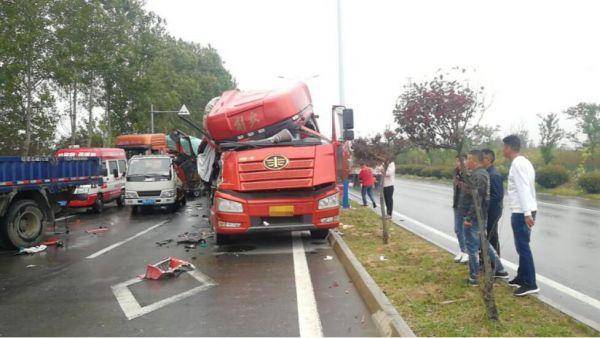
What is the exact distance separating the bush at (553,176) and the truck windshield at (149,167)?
64.2 ft

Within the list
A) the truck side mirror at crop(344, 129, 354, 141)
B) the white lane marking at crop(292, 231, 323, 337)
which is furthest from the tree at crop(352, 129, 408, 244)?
the white lane marking at crop(292, 231, 323, 337)

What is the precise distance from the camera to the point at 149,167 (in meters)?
16.4

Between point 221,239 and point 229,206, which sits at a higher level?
point 229,206

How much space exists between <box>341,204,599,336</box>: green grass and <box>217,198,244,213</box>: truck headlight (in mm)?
2251

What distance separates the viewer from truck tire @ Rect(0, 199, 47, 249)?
9339 mm

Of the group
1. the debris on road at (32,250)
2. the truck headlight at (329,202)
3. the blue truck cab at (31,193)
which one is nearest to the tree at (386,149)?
the truck headlight at (329,202)

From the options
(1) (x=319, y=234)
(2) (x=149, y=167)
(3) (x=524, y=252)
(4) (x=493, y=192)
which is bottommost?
(1) (x=319, y=234)

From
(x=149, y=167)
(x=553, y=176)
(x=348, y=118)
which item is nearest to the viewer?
(x=348, y=118)

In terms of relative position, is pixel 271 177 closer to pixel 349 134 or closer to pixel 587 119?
pixel 349 134

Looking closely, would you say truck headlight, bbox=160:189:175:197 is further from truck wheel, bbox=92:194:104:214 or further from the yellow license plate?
the yellow license plate

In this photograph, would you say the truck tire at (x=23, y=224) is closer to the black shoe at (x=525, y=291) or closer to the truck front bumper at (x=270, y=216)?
the truck front bumper at (x=270, y=216)

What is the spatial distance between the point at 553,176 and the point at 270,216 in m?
21.2

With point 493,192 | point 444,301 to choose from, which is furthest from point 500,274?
point 444,301

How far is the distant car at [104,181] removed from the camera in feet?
52.4
